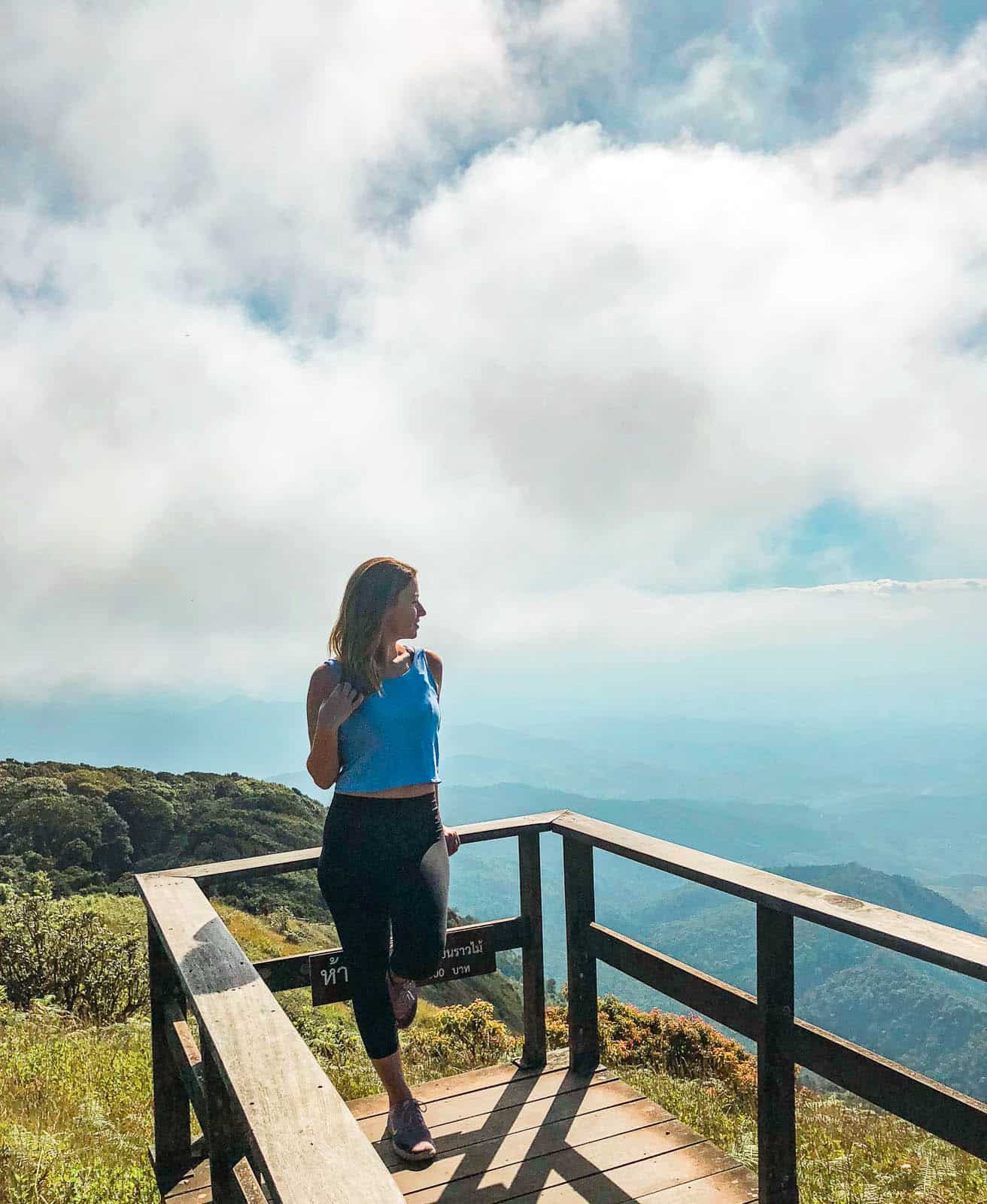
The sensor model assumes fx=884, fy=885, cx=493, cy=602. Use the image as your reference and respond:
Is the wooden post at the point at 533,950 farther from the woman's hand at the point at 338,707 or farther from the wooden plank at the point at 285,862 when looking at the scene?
the woman's hand at the point at 338,707

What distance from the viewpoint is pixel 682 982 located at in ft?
10.9

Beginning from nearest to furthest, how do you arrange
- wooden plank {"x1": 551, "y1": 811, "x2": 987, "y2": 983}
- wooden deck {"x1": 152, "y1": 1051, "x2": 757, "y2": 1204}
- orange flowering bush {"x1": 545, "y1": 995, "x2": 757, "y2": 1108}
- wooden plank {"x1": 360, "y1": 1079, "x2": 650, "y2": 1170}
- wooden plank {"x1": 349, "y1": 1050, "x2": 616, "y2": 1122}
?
wooden plank {"x1": 551, "y1": 811, "x2": 987, "y2": 983} → wooden deck {"x1": 152, "y1": 1051, "x2": 757, "y2": 1204} → wooden plank {"x1": 360, "y1": 1079, "x2": 650, "y2": 1170} → wooden plank {"x1": 349, "y1": 1050, "x2": 616, "y2": 1122} → orange flowering bush {"x1": 545, "y1": 995, "x2": 757, "y2": 1108}

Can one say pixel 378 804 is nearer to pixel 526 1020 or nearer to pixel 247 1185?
pixel 247 1185

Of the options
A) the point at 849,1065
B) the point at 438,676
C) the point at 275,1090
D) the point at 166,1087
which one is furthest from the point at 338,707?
the point at 166,1087

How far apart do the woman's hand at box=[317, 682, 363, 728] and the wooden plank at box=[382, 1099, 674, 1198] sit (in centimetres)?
182

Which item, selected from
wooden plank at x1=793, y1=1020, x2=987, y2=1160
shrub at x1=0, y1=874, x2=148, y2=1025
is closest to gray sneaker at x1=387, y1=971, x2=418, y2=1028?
wooden plank at x1=793, y1=1020, x2=987, y2=1160

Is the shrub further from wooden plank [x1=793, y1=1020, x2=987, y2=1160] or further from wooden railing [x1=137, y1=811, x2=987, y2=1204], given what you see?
wooden plank [x1=793, y1=1020, x2=987, y2=1160]

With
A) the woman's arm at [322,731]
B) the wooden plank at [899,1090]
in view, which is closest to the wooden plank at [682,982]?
the wooden plank at [899,1090]

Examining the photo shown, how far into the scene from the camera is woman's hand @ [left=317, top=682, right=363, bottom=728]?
3047 mm

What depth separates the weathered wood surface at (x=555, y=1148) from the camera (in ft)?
10.7

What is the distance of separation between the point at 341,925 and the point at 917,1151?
4178 millimetres

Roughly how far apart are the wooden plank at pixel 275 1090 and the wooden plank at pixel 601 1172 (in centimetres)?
147

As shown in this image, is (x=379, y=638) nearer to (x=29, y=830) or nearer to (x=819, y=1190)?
(x=819, y=1190)

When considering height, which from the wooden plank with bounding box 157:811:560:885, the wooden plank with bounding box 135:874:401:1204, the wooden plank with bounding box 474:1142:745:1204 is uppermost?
the wooden plank with bounding box 157:811:560:885
